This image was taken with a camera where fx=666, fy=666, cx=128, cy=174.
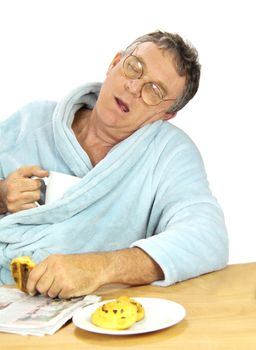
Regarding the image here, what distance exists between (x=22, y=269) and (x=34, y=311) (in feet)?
0.45

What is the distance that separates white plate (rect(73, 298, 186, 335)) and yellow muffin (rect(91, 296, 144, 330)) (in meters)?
0.01

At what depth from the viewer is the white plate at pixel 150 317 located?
3.85 ft

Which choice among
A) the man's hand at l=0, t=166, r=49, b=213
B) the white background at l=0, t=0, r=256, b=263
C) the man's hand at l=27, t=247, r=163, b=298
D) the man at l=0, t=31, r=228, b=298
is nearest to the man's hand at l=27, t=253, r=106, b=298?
the man's hand at l=27, t=247, r=163, b=298

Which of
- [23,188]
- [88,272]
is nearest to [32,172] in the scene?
[23,188]

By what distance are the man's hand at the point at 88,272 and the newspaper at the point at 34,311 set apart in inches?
0.9

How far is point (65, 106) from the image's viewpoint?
200 cm

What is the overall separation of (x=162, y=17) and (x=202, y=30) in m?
0.16

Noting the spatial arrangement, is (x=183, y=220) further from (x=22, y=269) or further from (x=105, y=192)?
(x=22, y=269)

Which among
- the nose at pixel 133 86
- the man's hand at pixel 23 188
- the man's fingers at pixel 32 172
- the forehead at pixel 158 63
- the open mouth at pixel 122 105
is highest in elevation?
the forehead at pixel 158 63

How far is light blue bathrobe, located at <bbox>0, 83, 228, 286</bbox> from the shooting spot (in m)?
1.80

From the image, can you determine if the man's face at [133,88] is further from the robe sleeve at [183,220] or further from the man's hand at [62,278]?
the man's hand at [62,278]

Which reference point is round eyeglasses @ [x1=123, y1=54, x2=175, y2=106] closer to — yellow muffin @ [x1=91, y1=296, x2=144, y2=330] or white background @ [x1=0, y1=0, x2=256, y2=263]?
white background @ [x1=0, y1=0, x2=256, y2=263]

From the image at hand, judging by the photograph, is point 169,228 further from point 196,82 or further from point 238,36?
point 238,36

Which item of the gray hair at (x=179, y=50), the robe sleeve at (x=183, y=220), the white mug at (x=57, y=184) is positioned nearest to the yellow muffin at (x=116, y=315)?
the robe sleeve at (x=183, y=220)
